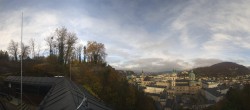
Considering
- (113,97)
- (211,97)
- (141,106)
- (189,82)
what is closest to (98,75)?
(113,97)

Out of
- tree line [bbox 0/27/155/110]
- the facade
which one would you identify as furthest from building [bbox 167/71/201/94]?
tree line [bbox 0/27/155/110]

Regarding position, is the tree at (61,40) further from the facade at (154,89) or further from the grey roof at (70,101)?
the facade at (154,89)

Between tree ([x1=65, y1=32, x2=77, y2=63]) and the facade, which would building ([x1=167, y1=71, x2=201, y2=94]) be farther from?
tree ([x1=65, y1=32, x2=77, y2=63])

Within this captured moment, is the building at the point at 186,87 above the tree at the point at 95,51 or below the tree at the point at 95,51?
below

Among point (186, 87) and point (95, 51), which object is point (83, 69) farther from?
point (186, 87)

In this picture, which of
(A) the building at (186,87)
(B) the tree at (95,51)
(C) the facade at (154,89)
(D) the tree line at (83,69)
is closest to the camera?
(D) the tree line at (83,69)

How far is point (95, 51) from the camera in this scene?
205ft

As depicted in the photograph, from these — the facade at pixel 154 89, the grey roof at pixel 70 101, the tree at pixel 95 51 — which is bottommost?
the facade at pixel 154 89

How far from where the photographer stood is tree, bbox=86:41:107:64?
61.7 metres

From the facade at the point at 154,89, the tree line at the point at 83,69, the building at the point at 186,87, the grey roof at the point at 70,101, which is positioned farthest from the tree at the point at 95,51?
the facade at the point at 154,89

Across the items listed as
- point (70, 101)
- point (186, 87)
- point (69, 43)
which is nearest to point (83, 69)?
point (69, 43)

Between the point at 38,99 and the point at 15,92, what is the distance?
3.01m

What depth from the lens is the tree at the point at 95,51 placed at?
2429 inches

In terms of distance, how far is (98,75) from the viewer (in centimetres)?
4756
